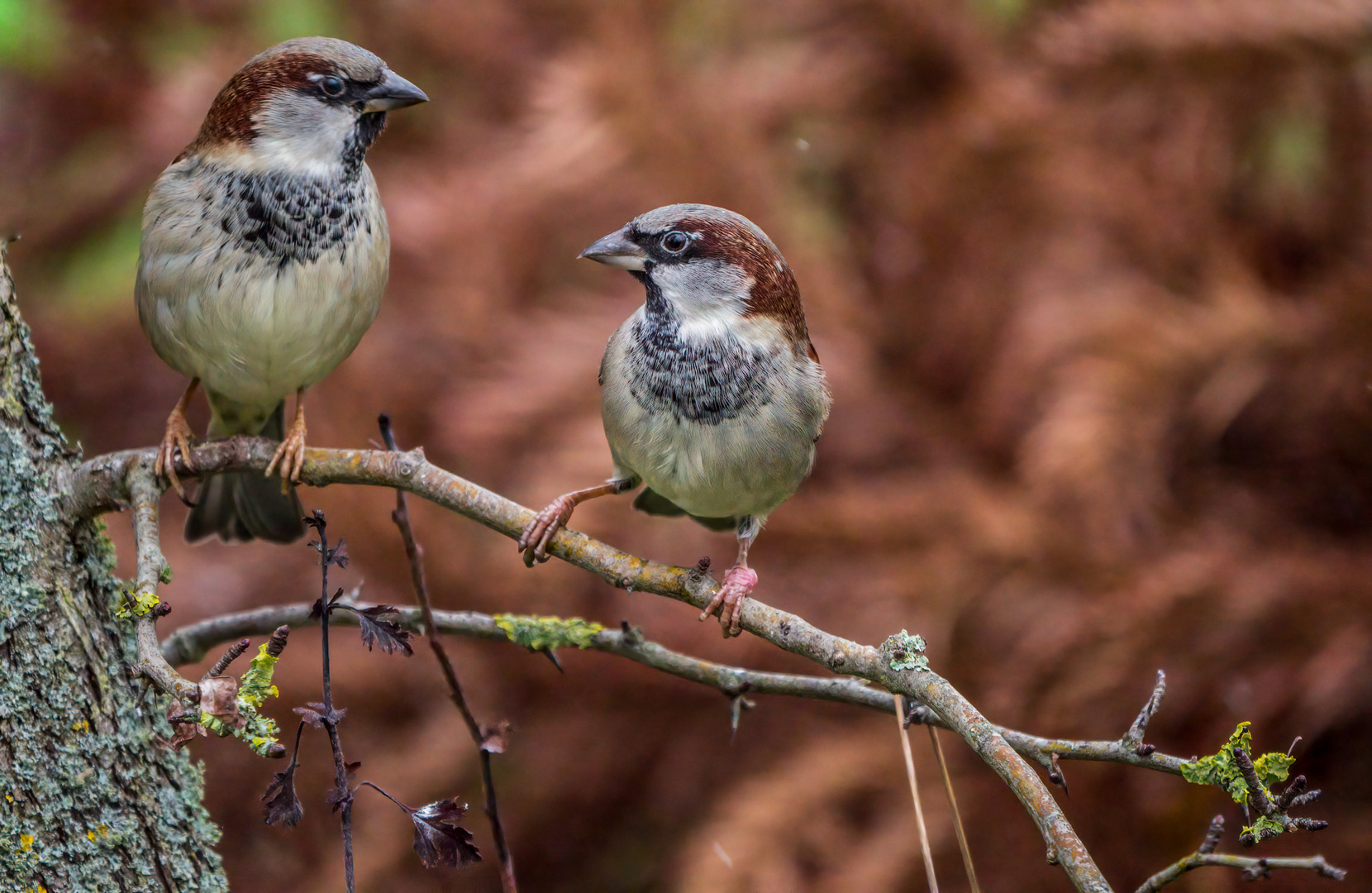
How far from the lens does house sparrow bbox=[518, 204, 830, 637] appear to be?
1800mm

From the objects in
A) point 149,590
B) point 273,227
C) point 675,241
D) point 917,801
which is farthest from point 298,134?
point 917,801

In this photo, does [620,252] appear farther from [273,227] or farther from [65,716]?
[65,716]

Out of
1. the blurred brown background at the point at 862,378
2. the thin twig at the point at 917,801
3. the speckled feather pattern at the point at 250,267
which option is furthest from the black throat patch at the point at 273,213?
the thin twig at the point at 917,801

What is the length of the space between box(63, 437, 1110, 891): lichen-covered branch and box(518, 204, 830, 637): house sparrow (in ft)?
0.79

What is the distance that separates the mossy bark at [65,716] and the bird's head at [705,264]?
35.4 inches

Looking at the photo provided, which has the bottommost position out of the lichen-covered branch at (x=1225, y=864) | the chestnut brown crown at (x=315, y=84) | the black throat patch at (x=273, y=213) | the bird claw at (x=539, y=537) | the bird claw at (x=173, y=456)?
the lichen-covered branch at (x=1225, y=864)

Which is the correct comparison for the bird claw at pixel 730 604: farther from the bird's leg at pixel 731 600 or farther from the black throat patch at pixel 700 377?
the black throat patch at pixel 700 377

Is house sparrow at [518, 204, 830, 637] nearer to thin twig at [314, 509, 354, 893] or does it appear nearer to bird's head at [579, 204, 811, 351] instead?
bird's head at [579, 204, 811, 351]

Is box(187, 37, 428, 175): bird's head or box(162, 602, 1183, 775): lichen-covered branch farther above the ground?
box(187, 37, 428, 175): bird's head

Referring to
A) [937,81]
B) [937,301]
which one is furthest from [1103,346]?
[937,81]

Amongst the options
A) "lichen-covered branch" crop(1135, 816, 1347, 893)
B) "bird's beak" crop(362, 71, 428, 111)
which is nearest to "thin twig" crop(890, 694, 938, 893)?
"lichen-covered branch" crop(1135, 816, 1347, 893)

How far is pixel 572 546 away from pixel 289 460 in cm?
54

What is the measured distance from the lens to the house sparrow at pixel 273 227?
1.82m

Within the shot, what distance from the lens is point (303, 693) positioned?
2875mm
